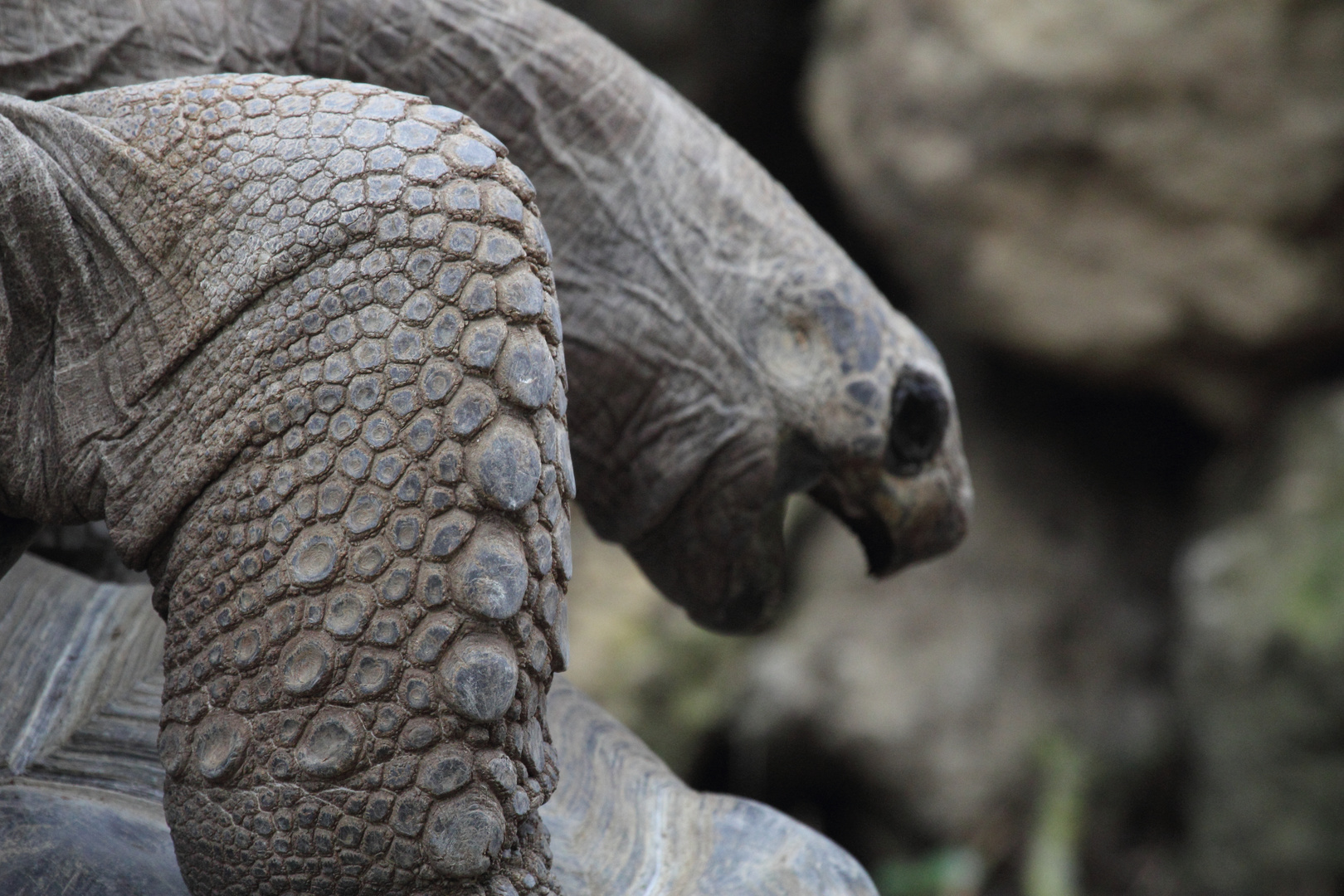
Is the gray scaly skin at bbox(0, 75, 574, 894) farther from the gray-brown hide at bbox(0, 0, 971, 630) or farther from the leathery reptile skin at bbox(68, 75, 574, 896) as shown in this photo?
the gray-brown hide at bbox(0, 0, 971, 630)

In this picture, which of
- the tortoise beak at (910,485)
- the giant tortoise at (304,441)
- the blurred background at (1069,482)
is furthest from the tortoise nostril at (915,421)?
the blurred background at (1069,482)

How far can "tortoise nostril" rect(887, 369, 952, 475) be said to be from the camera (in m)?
1.48

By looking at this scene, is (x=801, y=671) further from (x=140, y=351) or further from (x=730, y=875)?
(x=140, y=351)

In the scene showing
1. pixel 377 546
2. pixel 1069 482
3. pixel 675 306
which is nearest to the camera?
pixel 377 546

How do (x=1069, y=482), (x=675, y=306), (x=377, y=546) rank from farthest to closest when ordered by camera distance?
(x=1069, y=482)
(x=675, y=306)
(x=377, y=546)

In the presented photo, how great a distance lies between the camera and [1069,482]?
14.1 feet

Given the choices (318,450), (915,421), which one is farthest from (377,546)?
(915,421)

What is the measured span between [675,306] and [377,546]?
0.73 m

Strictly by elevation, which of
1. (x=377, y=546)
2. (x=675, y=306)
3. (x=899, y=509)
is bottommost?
(x=899, y=509)

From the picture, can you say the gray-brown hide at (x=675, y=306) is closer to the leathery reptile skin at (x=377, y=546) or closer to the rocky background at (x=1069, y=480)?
the leathery reptile skin at (x=377, y=546)

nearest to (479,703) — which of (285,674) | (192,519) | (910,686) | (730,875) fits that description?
(285,674)

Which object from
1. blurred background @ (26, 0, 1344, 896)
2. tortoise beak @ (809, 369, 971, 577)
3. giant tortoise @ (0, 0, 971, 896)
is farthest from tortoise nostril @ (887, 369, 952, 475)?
blurred background @ (26, 0, 1344, 896)

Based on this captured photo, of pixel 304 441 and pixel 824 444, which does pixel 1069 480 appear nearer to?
pixel 824 444

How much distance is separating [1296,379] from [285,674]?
371cm
